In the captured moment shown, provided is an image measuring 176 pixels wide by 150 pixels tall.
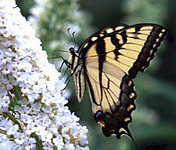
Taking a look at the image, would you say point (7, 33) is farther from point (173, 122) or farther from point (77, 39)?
point (173, 122)

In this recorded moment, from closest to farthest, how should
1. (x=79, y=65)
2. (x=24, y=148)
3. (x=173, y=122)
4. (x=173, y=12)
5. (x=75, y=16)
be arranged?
(x=24, y=148), (x=79, y=65), (x=75, y=16), (x=173, y=122), (x=173, y=12)

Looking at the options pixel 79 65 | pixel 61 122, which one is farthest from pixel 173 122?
pixel 61 122

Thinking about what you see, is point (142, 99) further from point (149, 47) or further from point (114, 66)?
point (149, 47)

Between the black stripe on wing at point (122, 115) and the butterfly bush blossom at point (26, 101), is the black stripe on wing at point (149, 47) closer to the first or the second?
the black stripe on wing at point (122, 115)

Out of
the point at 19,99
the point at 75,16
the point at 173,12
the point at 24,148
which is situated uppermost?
the point at 173,12

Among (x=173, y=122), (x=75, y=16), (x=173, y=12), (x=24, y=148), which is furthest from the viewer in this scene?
(x=173, y=12)

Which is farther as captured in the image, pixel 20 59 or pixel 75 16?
pixel 75 16
